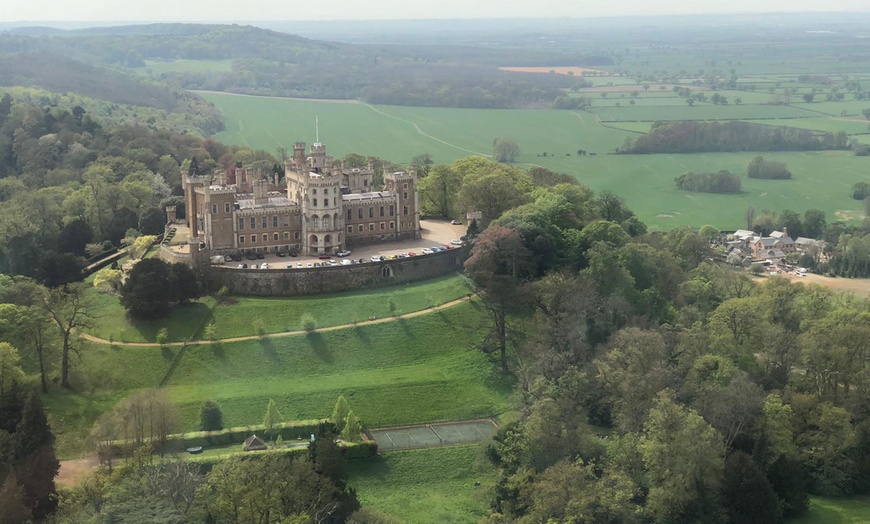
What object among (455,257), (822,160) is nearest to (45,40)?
(822,160)

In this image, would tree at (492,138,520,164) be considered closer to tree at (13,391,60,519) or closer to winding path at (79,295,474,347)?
winding path at (79,295,474,347)

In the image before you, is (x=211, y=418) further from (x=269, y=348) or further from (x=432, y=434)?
(x=432, y=434)

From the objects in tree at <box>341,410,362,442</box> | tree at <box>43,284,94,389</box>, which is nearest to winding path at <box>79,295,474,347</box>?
tree at <box>43,284,94,389</box>

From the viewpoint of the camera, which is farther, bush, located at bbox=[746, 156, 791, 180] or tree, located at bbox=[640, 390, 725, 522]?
bush, located at bbox=[746, 156, 791, 180]

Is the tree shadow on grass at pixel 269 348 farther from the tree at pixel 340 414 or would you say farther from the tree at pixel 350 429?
the tree at pixel 350 429

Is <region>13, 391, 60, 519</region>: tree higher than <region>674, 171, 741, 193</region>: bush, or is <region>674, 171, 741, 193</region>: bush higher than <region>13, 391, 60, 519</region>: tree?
<region>674, 171, 741, 193</region>: bush

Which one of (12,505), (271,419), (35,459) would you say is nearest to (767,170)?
(271,419)
